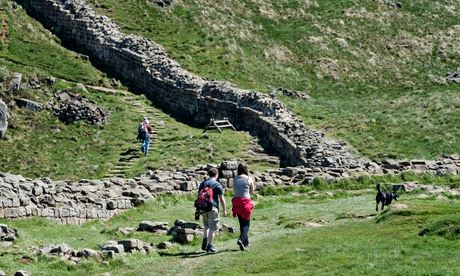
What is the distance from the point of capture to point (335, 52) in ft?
269

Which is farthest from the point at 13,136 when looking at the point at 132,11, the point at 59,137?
the point at 132,11

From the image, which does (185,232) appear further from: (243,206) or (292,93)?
(292,93)

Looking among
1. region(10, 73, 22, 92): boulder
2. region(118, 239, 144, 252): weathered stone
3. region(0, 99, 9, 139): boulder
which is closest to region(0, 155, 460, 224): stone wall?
region(118, 239, 144, 252): weathered stone

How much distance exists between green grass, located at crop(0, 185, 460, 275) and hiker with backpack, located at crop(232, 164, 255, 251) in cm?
51

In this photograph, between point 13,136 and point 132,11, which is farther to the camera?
point 132,11

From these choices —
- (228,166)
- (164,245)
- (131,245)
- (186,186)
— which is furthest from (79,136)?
(131,245)

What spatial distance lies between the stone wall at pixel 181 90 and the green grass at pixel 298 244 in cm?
1490

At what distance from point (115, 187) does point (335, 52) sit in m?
44.4

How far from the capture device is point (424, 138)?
58188 mm

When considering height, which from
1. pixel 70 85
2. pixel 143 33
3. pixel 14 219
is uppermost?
pixel 143 33

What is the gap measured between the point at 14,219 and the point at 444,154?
2775 centimetres

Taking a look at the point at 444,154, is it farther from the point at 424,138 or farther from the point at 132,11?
the point at 132,11

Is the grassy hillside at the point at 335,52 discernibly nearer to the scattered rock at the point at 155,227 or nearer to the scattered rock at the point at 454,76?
the scattered rock at the point at 454,76

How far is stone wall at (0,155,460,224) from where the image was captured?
35750 millimetres
